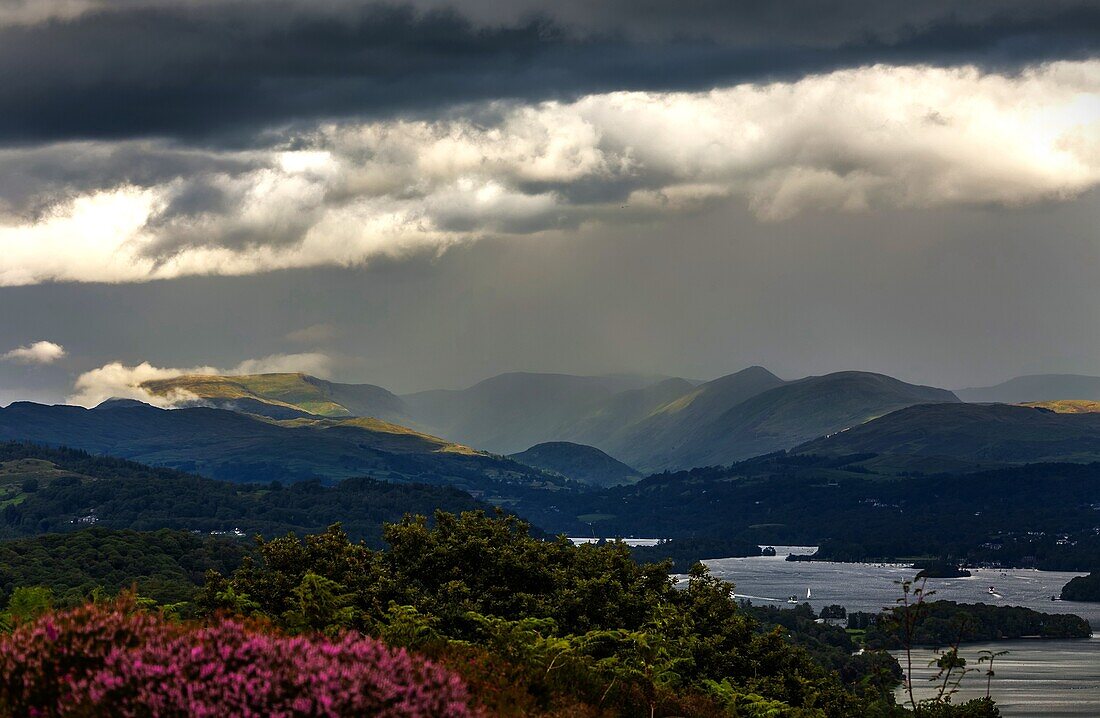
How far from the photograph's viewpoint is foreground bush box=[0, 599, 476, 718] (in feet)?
48.5

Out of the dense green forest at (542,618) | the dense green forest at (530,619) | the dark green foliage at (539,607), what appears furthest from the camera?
the dark green foliage at (539,607)

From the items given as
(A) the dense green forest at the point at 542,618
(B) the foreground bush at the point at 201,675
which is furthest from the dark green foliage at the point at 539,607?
(B) the foreground bush at the point at 201,675

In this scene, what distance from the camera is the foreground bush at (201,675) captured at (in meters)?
14.8

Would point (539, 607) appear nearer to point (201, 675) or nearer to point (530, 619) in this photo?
point (530, 619)

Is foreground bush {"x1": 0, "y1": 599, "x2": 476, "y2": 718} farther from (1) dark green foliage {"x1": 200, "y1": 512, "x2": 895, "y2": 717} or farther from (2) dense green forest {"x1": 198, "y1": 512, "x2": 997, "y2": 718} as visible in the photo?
(1) dark green foliage {"x1": 200, "y1": 512, "x2": 895, "y2": 717}

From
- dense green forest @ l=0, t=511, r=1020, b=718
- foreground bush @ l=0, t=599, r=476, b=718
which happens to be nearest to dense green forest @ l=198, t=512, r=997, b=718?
dense green forest @ l=0, t=511, r=1020, b=718

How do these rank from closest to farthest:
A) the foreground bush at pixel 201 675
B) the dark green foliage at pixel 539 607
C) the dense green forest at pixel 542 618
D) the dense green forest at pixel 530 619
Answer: the foreground bush at pixel 201 675 → the dense green forest at pixel 530 619 → the dense green forest at pixel 542 618 → the dark green foliage at pixel 539 607

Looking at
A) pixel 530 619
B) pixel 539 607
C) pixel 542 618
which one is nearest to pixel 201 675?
pixel 530 619

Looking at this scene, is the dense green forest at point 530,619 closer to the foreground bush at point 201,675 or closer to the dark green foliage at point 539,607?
the dark green foliage at point 539,607

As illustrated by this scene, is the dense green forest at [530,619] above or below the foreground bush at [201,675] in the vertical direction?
below

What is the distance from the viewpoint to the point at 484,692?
67.0 ft

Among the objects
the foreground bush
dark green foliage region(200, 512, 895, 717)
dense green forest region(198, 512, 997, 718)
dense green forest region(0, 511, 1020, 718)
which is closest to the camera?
the foreground bush

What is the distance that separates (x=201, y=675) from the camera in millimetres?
15109

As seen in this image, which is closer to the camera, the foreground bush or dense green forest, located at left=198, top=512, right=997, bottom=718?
the foreground bush
